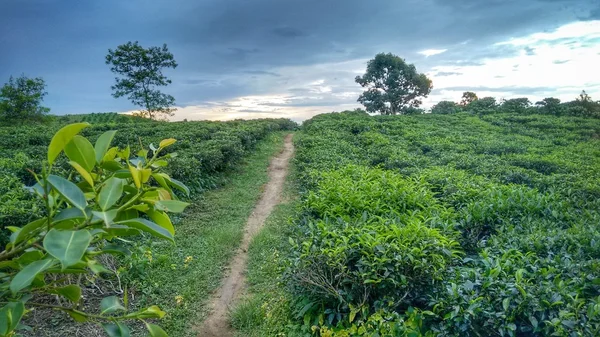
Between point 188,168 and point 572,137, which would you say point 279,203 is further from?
point 572,137

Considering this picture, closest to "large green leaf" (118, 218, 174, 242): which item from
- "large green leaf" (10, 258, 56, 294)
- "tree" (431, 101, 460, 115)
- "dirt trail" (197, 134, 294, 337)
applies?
"large green leaf" (10, 258, 56, 294)

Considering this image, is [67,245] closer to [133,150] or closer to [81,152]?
[81,152]

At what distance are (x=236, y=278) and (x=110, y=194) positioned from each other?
12.7 feet

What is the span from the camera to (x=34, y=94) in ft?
60.5

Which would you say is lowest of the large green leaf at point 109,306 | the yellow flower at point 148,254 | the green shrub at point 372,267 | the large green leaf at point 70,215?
the yellow flower at point 148,254

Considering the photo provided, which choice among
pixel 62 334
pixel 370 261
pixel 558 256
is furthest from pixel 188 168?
pixel 558 256

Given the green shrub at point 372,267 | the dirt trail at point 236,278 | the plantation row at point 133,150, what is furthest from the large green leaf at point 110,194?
the dirt trail at point 236,278

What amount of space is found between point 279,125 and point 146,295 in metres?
14.2

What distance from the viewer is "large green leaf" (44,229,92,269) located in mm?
569

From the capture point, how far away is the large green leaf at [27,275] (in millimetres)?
603

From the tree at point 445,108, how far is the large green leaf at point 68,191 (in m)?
22.8

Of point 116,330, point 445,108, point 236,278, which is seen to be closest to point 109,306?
point 116,330

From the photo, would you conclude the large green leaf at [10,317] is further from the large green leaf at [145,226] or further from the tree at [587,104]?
the tree at [587,104]

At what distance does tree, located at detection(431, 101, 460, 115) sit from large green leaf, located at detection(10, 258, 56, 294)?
22.9 m
